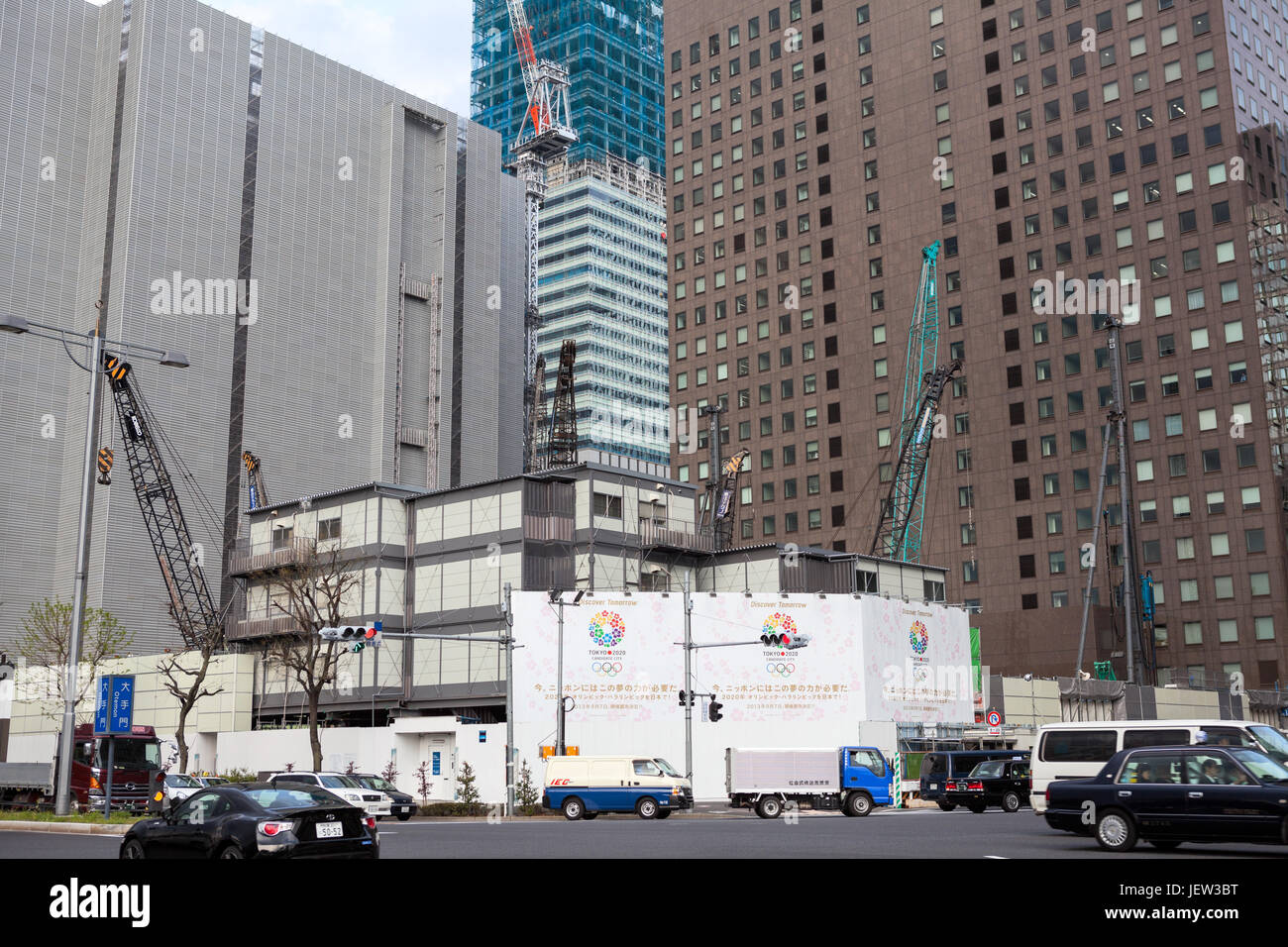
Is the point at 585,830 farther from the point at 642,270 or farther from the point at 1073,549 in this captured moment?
the point at 642,270

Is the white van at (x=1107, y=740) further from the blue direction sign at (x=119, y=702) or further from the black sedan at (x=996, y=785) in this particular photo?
the blue direction sign at (x=119, y=702)

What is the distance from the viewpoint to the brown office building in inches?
3679

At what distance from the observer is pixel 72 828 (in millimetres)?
30547

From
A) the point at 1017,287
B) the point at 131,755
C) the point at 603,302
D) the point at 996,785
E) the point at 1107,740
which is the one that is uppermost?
the point at 603,302

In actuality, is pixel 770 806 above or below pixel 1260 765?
below

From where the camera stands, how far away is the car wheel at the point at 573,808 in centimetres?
3850

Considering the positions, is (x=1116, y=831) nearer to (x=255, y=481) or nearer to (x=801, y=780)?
(x=801, y=780)

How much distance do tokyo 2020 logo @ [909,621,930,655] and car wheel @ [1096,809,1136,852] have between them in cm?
4317

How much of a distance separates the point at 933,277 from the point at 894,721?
184 feet

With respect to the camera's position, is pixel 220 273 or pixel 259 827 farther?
pixel 220 273

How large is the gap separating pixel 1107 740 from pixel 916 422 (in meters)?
64.1

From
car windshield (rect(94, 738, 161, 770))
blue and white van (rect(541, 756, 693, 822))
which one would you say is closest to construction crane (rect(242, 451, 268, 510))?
car windshield (rect(94, 738, 161, 770))

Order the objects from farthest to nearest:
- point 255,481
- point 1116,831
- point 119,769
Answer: point 255,481 < point 119,769 < point 1116,831

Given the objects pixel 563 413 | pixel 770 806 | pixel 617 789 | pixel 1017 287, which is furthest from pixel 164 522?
pixel 1017 287
